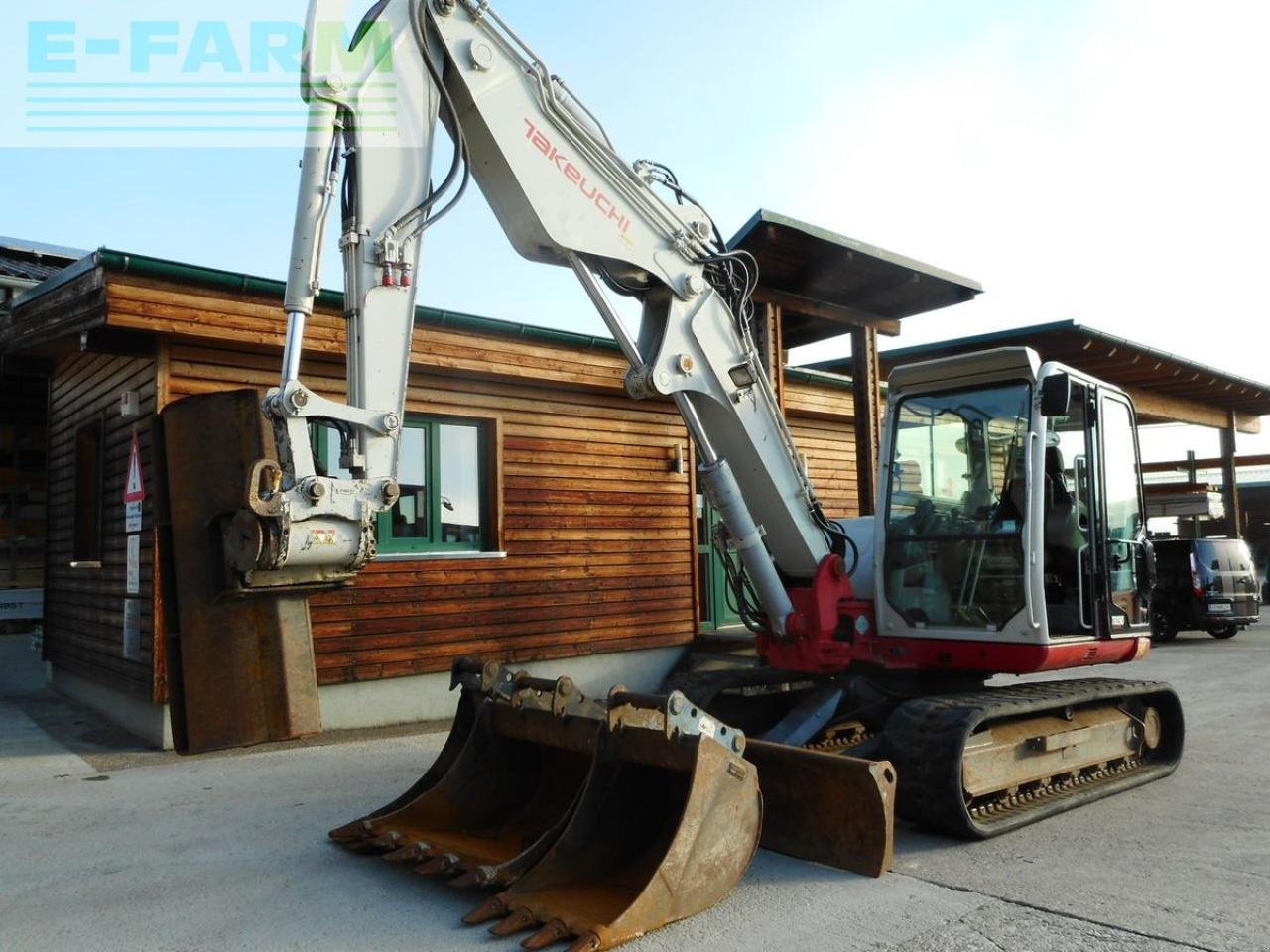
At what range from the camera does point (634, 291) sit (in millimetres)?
5508

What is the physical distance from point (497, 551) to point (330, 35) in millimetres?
5163

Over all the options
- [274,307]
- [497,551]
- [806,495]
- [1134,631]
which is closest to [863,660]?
[806,495]

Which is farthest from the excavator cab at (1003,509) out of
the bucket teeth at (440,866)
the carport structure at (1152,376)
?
the carport structure at (1152,376)

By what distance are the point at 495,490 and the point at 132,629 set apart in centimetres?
301

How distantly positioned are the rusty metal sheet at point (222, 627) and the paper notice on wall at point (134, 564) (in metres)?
3.07

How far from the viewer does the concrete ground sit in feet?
11.7

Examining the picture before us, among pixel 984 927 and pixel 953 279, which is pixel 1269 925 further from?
pixel 953 279

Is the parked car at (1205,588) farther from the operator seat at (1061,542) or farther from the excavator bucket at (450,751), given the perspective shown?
the excavator bucket at (450,751)

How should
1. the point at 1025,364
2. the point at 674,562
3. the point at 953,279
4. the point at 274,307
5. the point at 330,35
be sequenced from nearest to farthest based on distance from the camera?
the point at 330,35, the point at 1025,364, the point at 274,307, the point at 953,279, the point at 674,562

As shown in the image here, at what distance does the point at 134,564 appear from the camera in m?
7.57

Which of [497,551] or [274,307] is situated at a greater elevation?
[274,307]

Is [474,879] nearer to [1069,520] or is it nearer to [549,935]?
[549,935]

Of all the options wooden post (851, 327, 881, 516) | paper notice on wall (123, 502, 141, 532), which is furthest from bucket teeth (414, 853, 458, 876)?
wooden post (851, 327, 881, 516)

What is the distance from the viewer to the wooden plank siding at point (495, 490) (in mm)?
7383
